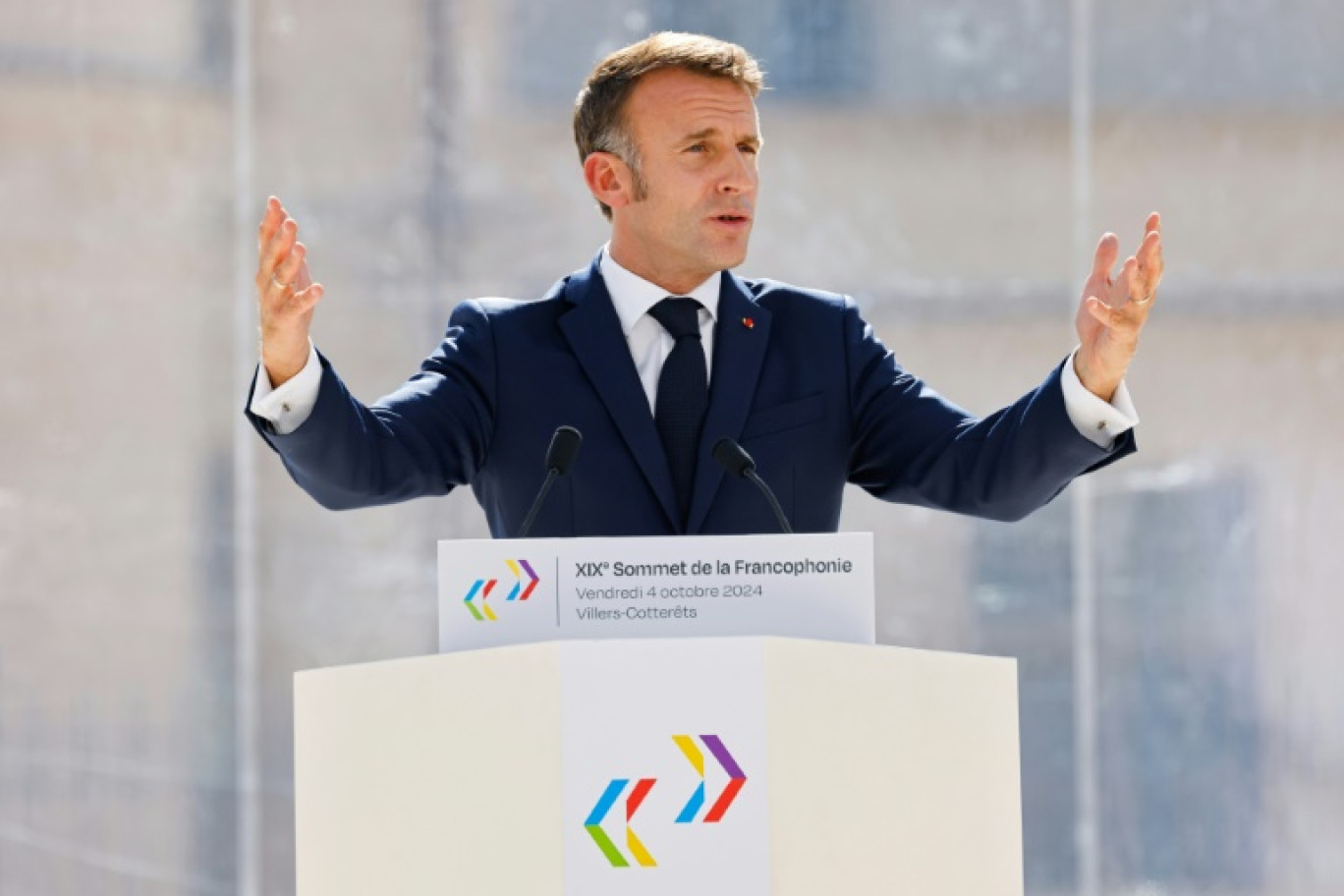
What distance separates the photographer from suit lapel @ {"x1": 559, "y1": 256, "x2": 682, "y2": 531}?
239 centimetres

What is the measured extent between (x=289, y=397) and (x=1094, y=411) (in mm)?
967

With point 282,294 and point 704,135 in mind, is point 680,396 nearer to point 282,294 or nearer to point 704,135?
point 704,135

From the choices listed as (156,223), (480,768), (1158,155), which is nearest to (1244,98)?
(1158,155)

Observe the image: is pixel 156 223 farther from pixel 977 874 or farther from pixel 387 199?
pixel 977 874

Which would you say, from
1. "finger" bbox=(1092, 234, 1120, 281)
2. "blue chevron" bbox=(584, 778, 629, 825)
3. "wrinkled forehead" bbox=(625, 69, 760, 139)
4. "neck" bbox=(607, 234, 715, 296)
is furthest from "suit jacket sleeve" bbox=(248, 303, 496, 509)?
"finger" bbox=(1092, 234, 1120, 281)

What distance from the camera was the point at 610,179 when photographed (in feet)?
8.79

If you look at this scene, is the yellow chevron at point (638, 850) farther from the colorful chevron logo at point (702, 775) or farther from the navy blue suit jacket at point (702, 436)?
the navy blue suit jacket at point (702, 436)

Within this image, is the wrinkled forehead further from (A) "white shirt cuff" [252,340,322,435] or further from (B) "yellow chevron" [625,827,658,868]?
(B) "yellow chevron" [625,827,658,868]

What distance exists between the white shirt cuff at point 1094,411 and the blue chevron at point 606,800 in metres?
0.82

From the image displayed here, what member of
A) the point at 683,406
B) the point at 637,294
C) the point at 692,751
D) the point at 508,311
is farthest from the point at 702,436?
the point at 692,751

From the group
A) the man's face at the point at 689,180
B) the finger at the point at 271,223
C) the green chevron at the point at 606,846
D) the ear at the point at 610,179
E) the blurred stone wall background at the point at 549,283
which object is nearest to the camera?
the green chevron at the point at 606,846

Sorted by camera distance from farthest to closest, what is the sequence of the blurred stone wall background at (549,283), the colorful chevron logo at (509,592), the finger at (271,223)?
the blurred stone wall background at (549,283), the finger at (271,223), the colorful chevron logo at (509,592)

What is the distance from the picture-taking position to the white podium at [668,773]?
160 cm

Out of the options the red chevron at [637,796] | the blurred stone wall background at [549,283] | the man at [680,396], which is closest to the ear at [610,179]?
the man at [680,396]
